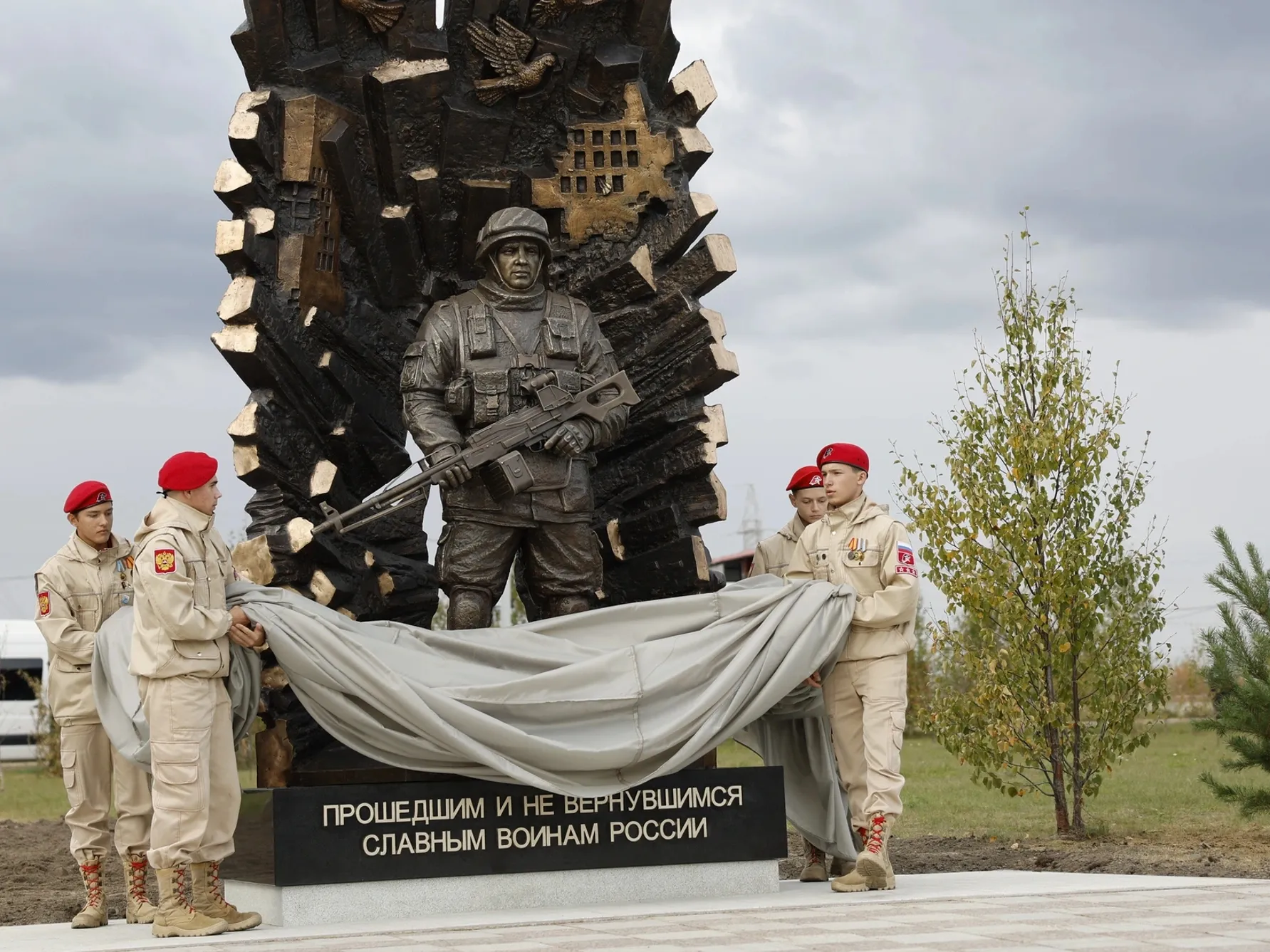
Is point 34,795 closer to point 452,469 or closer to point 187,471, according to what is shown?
point 452,469

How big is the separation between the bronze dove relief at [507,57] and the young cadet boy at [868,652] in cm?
289

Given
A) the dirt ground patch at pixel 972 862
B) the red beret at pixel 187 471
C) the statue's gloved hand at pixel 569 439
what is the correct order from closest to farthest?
the red beret at pixel 187 471 → the statue's gloved hand at pixel 569 439 → the dirt ground patch at pixel 972 862

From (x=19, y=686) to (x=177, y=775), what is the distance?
23.8 metres

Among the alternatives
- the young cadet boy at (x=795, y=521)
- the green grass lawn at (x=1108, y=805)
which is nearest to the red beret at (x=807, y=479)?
the young cadet boy at (x=795, y=521)

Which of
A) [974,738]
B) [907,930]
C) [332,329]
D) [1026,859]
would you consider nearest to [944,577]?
[974,738]

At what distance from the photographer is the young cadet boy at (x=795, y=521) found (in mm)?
8180

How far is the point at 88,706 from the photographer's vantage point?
688 cm

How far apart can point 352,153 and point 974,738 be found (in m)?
5.33

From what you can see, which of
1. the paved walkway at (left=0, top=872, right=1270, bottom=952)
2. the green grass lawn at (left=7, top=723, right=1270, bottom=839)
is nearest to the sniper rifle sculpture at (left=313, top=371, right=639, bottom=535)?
the paved walkway at (left=0, top=872, right=1270, bottom=952)

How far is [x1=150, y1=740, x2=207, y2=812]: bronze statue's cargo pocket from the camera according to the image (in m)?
6.09

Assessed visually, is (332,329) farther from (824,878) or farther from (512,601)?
(512,601)

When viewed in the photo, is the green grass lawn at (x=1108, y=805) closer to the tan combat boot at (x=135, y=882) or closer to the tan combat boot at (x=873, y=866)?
the tan combat boot at (x=873, y=866)

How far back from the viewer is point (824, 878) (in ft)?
25.6

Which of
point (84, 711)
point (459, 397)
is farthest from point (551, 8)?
point (84, 711)
